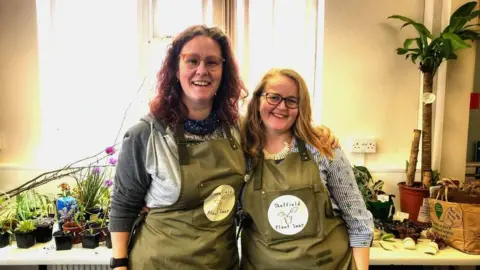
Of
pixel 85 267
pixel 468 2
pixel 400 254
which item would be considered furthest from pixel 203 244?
pixel 468 2

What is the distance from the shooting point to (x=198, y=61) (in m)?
1.20

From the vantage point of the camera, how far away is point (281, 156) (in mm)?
1282

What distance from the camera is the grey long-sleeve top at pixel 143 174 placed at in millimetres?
1153

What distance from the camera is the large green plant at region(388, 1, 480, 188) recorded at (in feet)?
6.70

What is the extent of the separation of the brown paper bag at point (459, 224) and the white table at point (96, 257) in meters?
0.05

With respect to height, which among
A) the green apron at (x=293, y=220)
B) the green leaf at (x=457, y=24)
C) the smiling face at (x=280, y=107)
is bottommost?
the green apron at (x=293, y=220)

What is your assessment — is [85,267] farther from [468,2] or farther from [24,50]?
[468,2]

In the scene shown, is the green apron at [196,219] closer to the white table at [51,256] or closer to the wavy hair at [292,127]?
the wavy hair at [292,127]

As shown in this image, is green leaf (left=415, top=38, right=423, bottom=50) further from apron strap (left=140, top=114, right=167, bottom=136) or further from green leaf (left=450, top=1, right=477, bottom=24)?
apron strap (left=140, top=114, right=167, bottom=136)

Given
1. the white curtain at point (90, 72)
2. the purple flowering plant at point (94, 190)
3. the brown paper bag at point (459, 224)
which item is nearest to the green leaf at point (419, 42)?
the brown paper bag at point (459, 224)

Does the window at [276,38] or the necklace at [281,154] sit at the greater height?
the window at [276,38]

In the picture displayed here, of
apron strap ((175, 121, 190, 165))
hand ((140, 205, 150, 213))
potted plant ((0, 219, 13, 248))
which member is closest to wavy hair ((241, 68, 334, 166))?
apron strap ((175, 121, 190, 165))

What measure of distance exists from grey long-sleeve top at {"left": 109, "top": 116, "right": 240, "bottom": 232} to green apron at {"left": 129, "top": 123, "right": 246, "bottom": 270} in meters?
0.03

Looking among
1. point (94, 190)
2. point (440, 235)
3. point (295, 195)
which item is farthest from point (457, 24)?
point (94, 190)
